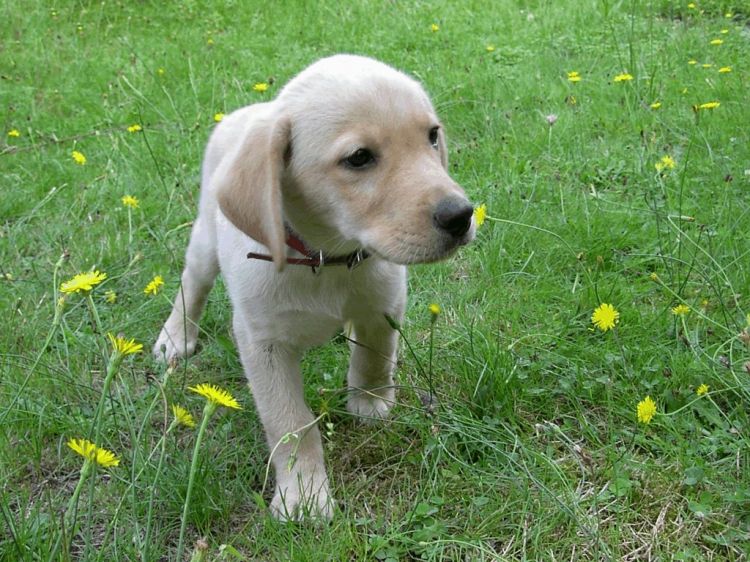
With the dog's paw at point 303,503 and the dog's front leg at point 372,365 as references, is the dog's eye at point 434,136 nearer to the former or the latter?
the dog's front leg at point 372,365

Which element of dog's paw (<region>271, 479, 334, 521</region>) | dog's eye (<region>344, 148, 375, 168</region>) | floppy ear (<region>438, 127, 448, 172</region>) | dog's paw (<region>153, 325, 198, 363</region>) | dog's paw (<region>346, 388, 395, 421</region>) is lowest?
dog's paw (<region>153, 325, 198, 363</region>)

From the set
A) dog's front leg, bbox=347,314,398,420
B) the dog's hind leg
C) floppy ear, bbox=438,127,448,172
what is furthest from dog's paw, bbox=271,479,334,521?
floppy ear, bbox=438,127,448,172

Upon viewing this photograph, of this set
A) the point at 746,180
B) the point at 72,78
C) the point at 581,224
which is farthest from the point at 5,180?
the point at 746,180

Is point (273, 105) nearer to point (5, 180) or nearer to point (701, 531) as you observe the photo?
point (701, 531)

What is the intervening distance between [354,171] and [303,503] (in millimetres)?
877

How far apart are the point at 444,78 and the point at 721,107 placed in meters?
1.63

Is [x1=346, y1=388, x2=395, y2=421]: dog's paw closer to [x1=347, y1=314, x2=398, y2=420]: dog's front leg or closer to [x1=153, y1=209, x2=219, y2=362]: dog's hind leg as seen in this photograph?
[x1=347, y1=314, x2=398, y2=420]: dog's front leg

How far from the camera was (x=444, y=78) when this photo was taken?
5.11 m

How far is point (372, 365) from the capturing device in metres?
2.72

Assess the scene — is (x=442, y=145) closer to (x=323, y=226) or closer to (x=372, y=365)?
(x=323, y=226)

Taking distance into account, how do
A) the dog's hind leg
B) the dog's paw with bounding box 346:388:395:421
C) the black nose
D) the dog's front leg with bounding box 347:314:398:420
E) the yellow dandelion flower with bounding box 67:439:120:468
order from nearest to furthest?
the yellow dandelion flower with bounding box 67:439:120:468, the black nose, the dog's front leg with bounding box 347:314:398:420, the dog's paw with bounding box 346:388:395:421, the dog's hind leg

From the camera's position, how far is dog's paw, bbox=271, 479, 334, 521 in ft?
7.29

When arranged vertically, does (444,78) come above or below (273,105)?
below

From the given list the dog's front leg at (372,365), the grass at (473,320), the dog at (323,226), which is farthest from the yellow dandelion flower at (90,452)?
the dog's front leg at (372,365)
